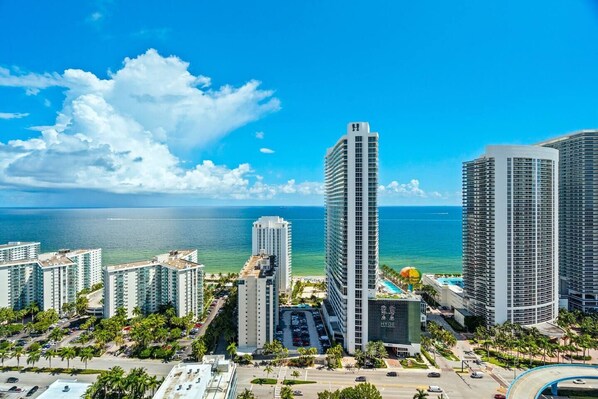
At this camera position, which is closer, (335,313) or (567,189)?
(335,313)

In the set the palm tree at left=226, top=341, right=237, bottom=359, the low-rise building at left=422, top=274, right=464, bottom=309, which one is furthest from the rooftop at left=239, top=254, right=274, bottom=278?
the low-rise building at left=422, top=274, right=464, bottom=309

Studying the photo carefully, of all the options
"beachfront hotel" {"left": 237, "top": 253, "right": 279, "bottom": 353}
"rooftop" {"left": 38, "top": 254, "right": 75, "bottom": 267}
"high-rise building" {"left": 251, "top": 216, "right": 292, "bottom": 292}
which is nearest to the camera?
"beachfront hotel" {"left": 237, "top": 253, "right": 279, "bottom": 353}

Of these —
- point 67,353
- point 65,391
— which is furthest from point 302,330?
point 65,391

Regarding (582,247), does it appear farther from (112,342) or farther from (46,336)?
(46,336)

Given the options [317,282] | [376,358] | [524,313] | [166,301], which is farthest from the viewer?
[317,282]

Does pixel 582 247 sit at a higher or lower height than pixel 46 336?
higher

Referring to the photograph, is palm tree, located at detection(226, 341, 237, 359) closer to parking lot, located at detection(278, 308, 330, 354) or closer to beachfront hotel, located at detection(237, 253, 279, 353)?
beachfront hotel, located at detection(237, 253, 279, 353)

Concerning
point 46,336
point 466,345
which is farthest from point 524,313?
point 46,336
